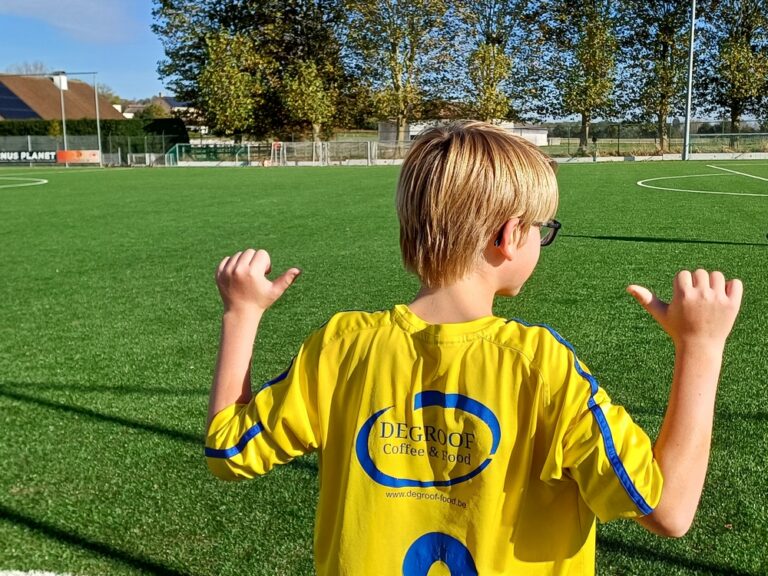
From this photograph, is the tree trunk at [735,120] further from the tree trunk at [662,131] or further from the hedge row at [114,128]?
the hedge row at [114,128]

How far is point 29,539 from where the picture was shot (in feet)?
10.8

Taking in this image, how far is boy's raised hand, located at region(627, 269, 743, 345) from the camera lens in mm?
1320

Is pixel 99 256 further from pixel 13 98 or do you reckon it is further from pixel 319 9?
pixel 13 98

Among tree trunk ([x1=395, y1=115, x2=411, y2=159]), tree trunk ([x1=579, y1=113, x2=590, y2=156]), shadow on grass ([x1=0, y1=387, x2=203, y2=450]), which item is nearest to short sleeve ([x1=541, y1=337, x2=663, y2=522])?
shadow on grass ([x1=0, y1=387, x2=203, y2=450])

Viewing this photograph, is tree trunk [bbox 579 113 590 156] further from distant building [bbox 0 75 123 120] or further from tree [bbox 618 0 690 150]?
distant building [bbox 0 75 123 120]

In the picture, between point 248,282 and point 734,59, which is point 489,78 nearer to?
point 734,59

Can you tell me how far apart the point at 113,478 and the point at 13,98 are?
77.4 metres

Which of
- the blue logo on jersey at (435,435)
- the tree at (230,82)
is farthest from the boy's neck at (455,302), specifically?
the tree at (230,82)

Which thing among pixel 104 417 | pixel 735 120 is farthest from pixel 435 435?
pixel 735 120

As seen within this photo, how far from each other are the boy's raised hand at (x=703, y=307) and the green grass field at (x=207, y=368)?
1937 millimetres

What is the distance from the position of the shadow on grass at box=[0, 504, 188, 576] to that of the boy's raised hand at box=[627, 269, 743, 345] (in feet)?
7.80

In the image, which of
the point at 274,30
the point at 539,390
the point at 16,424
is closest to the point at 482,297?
the point at 539,390

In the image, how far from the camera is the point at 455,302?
1490 millimetres

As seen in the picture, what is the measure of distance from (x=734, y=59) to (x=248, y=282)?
55.6 m
